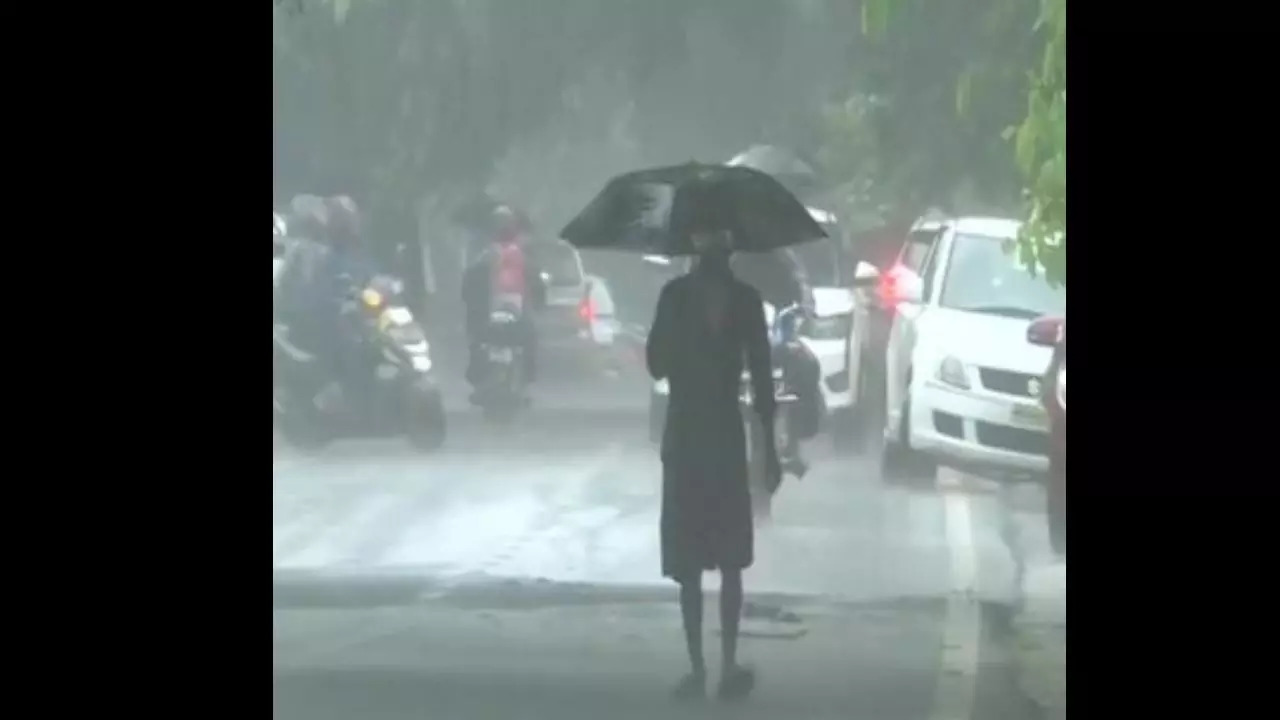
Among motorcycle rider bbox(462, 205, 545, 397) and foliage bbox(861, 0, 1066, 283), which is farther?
motorcycle rider bbox(462, 205, 545, 397)

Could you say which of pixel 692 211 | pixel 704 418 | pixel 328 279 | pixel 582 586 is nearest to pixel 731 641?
pixel 582 586

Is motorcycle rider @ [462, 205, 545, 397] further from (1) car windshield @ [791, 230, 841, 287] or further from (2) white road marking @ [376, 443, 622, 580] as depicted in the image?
(1) car windshield @ [791, 230, 841, 287]

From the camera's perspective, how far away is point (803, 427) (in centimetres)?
289

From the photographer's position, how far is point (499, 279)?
294 cm

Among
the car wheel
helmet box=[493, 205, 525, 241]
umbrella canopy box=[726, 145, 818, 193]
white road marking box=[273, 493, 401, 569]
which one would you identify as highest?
umbrella canopy box=[726, 145, 818, 193]

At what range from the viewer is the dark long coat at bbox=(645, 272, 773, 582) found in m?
2.86

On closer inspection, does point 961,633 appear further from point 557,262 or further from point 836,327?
point 557,262

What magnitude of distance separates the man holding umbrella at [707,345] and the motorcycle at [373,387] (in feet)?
1.12

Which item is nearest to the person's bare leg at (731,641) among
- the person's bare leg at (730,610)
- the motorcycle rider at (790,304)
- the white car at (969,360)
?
the person's bare leg at (730,610)

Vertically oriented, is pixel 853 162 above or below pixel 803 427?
above

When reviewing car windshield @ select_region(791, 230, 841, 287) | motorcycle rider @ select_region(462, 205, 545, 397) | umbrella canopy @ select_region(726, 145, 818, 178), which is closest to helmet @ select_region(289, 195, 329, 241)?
motorcycle rider @ select_region(462, 205, 545, 397)
